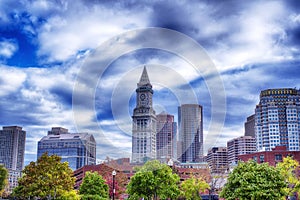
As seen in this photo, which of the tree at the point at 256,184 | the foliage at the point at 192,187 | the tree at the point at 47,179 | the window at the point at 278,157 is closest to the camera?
the tree at the point at 256,184

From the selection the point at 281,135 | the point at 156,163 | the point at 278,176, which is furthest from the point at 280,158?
the point at 281,135

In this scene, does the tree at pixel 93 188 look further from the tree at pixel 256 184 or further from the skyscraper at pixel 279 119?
the skyscraper at pixel 279 119

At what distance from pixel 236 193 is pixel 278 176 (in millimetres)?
4376

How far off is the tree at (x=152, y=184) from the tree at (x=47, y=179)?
8.46m

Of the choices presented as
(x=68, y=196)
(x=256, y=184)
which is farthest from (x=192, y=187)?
(x=256, y=184)

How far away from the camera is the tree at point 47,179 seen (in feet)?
158

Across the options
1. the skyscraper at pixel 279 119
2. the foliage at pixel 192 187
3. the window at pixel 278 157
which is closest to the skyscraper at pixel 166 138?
the foliage at pixel 192 187

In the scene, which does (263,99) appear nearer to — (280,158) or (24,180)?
(280,158)

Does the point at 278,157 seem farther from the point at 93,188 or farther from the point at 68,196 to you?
the point at 68,196

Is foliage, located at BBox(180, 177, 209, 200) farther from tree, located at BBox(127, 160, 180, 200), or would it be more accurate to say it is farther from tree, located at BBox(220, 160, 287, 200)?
tree, located at BBox(220, 160, 287, 200)

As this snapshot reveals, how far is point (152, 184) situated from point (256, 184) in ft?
56.5

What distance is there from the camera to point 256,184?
35.7 meters

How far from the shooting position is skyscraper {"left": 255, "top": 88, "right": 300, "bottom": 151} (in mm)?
187500

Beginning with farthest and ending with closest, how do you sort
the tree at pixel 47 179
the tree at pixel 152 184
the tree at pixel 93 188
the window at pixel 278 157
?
the window at pixel 278 157
the tree at pixel 93 188
the tree at pixel 152 184
the tree at pixel 47 179
